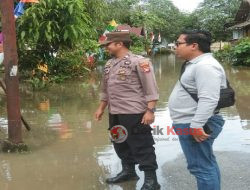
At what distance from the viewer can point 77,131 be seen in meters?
7.65

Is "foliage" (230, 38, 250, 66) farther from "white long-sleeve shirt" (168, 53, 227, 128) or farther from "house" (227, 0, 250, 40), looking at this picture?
"white long-sleeve shirt" (168, 53, 227, 128)

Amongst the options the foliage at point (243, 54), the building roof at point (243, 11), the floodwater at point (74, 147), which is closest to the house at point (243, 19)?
the building roof at point (243, 11)

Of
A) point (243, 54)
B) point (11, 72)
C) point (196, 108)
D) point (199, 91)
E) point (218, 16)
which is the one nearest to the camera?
point (199, 91)

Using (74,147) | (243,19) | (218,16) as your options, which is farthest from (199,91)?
(218,16)

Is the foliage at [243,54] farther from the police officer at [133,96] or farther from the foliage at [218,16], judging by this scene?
the foliage at [218,16]

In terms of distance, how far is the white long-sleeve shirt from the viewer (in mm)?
3449

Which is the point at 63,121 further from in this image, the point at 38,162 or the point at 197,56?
the point at 197,56

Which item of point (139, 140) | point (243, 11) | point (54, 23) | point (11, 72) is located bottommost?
point (139, 140)

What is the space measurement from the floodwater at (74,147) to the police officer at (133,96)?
0.39 m

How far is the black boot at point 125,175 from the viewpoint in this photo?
190 inches

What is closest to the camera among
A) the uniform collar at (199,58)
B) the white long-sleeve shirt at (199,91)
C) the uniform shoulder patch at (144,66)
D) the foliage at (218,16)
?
the white long-sleeve shirt at (199,91)

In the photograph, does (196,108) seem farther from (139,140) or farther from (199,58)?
(139,140)

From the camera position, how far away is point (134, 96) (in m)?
4.53

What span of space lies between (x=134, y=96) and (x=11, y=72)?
7.14ft
